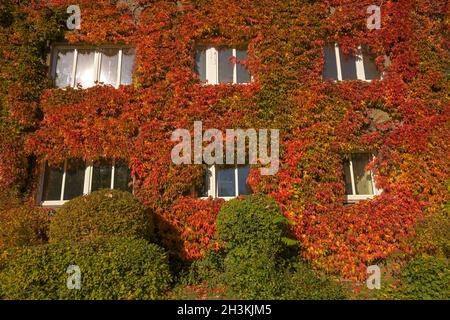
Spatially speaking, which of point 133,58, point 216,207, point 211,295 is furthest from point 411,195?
point 133,58

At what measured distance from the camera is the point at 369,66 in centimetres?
1086

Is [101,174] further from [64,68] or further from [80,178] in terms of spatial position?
[64,68]

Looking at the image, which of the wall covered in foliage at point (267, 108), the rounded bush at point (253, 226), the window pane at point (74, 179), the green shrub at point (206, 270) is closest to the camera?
the rounded bush at point (253, 226)

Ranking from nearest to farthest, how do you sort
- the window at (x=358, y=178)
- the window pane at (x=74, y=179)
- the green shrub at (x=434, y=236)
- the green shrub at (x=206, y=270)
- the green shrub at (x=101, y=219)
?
the green shrub at (x=101, y=219) → the green shrub at (x=434, y=236) → the green shrub at (x=206, y=270) → the window at (x=358, y=178) → the window pane at (x=74, y=179)

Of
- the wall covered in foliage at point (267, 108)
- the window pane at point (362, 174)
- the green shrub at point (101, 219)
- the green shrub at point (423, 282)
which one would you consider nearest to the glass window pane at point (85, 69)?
the wall covered in foliage at point (267, 108)

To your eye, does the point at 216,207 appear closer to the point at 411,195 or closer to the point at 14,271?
the point at 14,271

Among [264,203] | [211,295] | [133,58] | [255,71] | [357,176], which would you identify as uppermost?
[133,58]

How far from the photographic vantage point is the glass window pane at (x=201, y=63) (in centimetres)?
1070

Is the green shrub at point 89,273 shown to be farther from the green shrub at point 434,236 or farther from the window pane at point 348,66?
the window pane at point 348,66

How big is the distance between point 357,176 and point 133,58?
790cm

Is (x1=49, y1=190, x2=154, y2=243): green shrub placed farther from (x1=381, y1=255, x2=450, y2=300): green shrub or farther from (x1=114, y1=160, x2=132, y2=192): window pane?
(x1=381, y1=255, x2=450, y2=300): green shrub

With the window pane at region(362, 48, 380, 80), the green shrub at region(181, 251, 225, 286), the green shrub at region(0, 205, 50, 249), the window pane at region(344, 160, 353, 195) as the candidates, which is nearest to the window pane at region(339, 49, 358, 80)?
the window pane at region(362, 48, 380, 80)

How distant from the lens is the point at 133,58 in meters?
10.8

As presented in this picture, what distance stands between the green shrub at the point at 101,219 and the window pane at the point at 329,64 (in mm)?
7047
